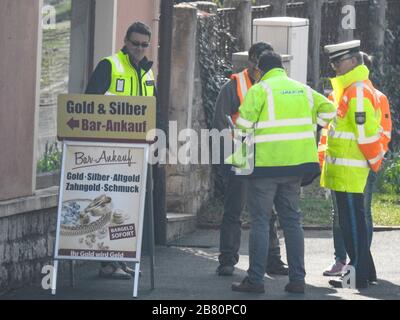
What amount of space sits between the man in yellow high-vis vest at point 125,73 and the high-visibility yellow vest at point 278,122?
106cm

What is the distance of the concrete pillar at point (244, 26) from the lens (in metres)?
15.1

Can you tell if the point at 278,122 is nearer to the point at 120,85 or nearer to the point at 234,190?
the point at 234,190

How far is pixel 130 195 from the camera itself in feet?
31.1

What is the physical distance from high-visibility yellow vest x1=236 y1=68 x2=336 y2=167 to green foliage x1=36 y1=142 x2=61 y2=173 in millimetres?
2055

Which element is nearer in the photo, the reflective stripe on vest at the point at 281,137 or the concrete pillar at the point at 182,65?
the reflective stripe on vest at the point at 281,137

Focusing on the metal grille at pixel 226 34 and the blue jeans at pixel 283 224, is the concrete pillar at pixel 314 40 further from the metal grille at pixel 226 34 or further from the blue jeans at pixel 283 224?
the blue jeans at pixel 283 224

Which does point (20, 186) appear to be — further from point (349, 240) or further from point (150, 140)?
point (349, 240)

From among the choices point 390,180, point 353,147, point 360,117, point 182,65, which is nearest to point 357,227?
point 353,147

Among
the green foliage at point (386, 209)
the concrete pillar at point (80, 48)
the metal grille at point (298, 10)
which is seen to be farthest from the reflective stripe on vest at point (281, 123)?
the metal grille at point (298, 10)

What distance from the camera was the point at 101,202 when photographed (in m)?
9.46

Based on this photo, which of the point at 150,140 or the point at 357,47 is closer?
the point at 150,140

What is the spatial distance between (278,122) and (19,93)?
1.94 meters
